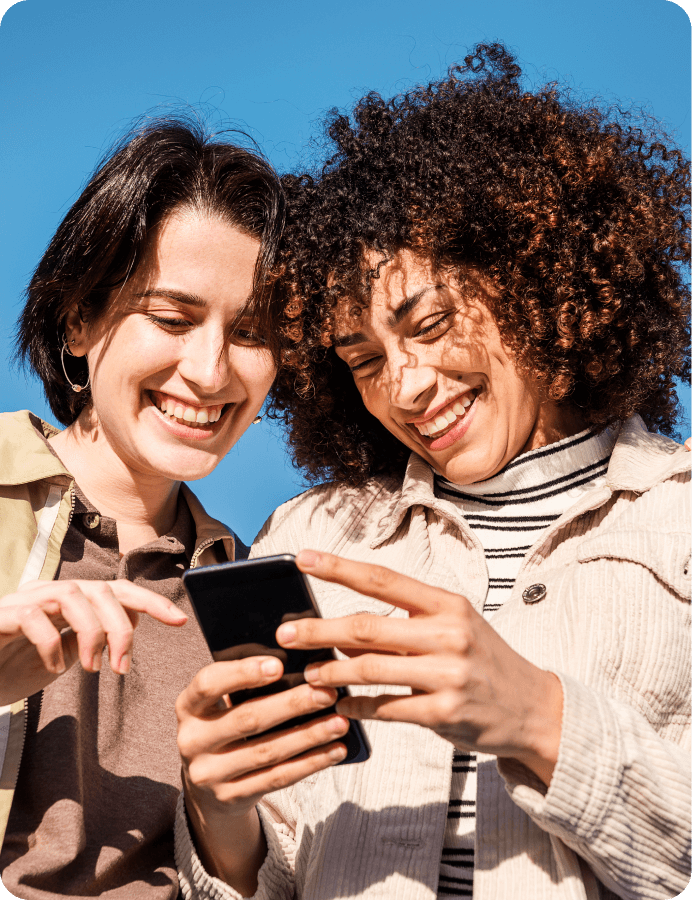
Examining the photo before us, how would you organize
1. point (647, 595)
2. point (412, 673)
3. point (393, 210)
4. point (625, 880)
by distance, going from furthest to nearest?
1. point (393, 210)
2. point (647, 595)
3. point (625, 880)
4. point (412, 673)

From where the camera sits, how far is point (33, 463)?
9.05 ft

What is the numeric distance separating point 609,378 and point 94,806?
204 cm

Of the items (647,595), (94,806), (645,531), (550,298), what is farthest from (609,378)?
(94,806)

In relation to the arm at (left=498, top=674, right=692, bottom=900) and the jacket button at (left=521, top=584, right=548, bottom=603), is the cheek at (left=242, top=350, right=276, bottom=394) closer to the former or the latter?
the jacket button at (left=521, top=584, right=548, bottom=603)

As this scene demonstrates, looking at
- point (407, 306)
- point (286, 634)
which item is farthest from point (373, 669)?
point (407, 306)

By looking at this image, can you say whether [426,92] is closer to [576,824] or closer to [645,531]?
[645,531]

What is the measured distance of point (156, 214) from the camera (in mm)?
2967

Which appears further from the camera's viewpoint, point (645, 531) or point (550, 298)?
point (550, 298)

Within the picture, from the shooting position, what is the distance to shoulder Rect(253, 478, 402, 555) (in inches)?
113

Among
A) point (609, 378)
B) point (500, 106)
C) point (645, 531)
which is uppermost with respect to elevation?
point (500, 106)

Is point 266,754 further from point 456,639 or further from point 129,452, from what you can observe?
point 129,452

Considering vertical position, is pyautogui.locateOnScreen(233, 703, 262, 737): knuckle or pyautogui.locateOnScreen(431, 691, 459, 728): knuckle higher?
pyautogui.locateOnScreen(431, 691, 459, 728): knuckle

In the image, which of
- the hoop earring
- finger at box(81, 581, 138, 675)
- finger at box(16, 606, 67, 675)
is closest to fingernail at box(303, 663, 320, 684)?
finger at box(81, 581, 138, 675)

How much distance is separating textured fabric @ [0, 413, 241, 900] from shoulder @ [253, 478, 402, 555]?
0.40 meters
